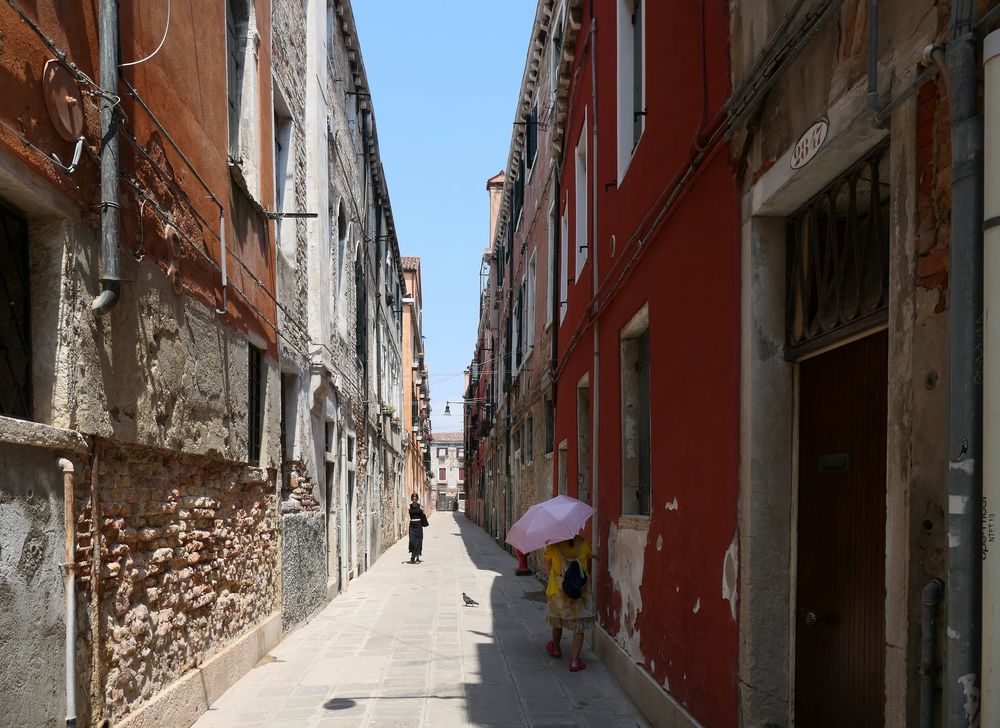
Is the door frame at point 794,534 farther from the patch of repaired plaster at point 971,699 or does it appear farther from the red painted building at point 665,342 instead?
the patch of repaired plaster at point 971,699

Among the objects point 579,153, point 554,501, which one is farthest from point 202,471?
point 579,153

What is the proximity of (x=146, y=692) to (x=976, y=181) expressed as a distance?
5.06m

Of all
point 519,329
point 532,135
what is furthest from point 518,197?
point 519,329

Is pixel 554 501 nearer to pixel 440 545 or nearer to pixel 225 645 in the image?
pixel 225 645

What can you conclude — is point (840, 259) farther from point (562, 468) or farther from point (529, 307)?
point (529, 307)

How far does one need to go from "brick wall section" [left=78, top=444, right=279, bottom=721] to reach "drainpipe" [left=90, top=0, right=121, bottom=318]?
2.71 ft

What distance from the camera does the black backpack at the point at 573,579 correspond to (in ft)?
24.9

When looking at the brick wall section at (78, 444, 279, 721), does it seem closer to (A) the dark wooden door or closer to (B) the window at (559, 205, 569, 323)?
(A) the dark wooden door

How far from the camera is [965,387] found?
232 centimetres

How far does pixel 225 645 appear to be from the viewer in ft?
22.7

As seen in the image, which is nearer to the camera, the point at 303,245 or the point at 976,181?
the point at 976,181

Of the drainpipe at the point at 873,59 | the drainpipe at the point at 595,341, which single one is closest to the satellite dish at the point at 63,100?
the drainpipe at the point at 873,59

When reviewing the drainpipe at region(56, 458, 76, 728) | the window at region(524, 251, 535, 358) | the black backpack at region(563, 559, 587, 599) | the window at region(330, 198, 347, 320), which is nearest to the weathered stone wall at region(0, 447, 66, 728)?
the drainpipe at region(56, 458, 76, 728)

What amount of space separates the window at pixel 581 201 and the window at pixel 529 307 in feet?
18.0
